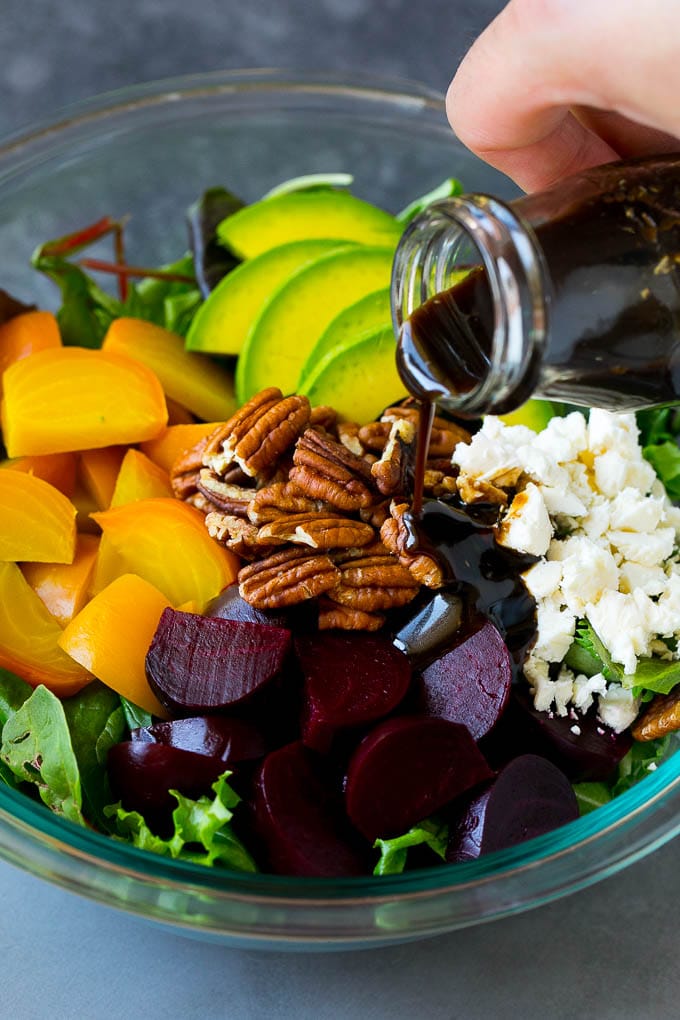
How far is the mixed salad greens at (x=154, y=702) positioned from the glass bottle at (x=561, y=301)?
41 cm

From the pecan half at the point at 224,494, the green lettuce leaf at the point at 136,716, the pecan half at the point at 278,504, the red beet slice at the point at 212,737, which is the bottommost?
the green lettuce leaf at the point at 136,716

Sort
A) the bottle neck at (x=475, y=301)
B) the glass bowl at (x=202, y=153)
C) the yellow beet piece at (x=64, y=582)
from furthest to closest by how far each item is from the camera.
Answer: the glass bowl at (x=202, y=153) → the yellow beet piece at (x=64, y=582) → the bottle neck at (x=475, y=301)

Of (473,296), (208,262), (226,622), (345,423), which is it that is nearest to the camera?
Answer: (473,296)

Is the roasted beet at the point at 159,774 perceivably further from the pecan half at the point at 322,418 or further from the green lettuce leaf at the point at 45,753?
the pecan half at the point at 322,418

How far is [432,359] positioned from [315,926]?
0.72 metres

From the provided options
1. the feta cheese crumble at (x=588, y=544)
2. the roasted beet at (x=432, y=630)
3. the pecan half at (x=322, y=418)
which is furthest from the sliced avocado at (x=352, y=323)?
the roasted beet at (x=432, y=630)

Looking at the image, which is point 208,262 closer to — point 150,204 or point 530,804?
point 150,204

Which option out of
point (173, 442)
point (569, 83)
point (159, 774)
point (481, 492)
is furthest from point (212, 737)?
point (569, 83)

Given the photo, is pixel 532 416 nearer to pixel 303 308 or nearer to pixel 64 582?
pixel 303 308

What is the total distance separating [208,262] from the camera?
7.35ft

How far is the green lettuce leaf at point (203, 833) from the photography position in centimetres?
138

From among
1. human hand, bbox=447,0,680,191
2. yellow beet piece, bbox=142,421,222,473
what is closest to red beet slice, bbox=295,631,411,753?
yellow beet piece, bbox=142,421,222,473

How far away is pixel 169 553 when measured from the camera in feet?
5.59

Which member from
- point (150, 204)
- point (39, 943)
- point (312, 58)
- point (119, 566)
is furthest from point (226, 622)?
point (312, 58)
